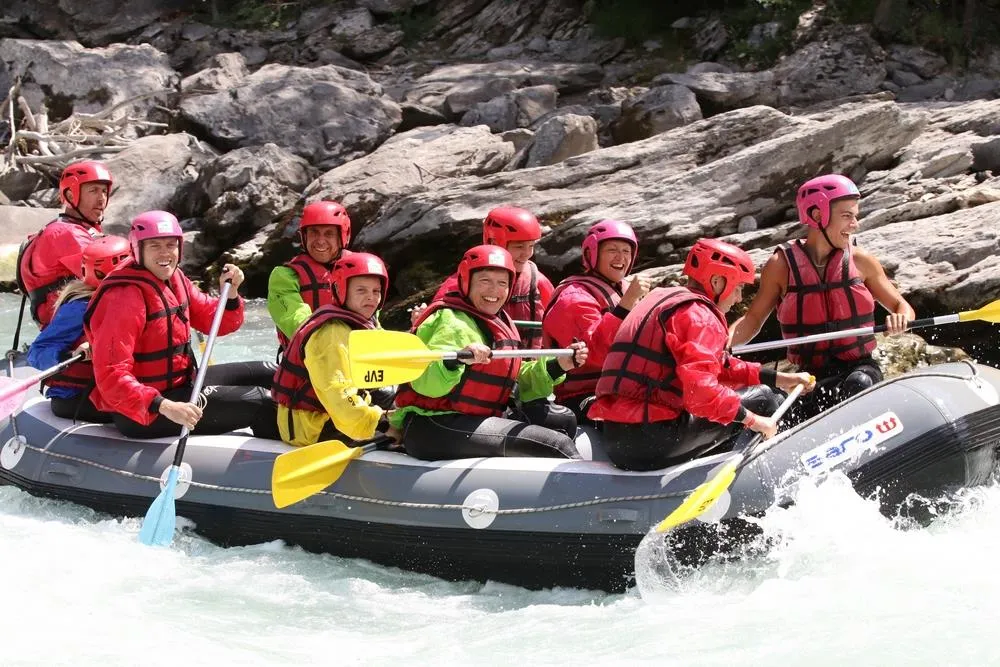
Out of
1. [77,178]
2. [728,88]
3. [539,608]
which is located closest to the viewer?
[539,608]

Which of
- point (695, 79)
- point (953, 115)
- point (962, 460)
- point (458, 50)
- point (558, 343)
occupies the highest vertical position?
point (458, 50)

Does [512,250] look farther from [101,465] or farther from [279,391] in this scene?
[101,465]

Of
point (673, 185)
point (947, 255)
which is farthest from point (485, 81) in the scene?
point (947, 255)

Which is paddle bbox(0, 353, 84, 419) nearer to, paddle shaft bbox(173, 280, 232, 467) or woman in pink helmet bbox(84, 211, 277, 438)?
woman in pink helmet bbox(84, 211, 277, 438)

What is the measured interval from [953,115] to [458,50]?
9.82 m

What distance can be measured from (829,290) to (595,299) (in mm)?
1058

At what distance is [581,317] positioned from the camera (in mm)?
5516

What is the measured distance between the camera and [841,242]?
556 cm

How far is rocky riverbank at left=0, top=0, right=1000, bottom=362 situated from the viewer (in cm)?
984

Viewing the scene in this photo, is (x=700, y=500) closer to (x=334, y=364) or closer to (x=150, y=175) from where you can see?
(x=334, y=364)

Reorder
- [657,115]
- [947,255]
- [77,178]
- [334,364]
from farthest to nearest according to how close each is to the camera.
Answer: [657,115] → [947,255] → [77,178] → [334,364]

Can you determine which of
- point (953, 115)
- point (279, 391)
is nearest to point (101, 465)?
point (279, 391)

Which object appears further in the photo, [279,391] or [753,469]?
[279,391]

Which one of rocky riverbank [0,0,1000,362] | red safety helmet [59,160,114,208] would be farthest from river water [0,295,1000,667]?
rocky riverbank [0,0,1000,362]
